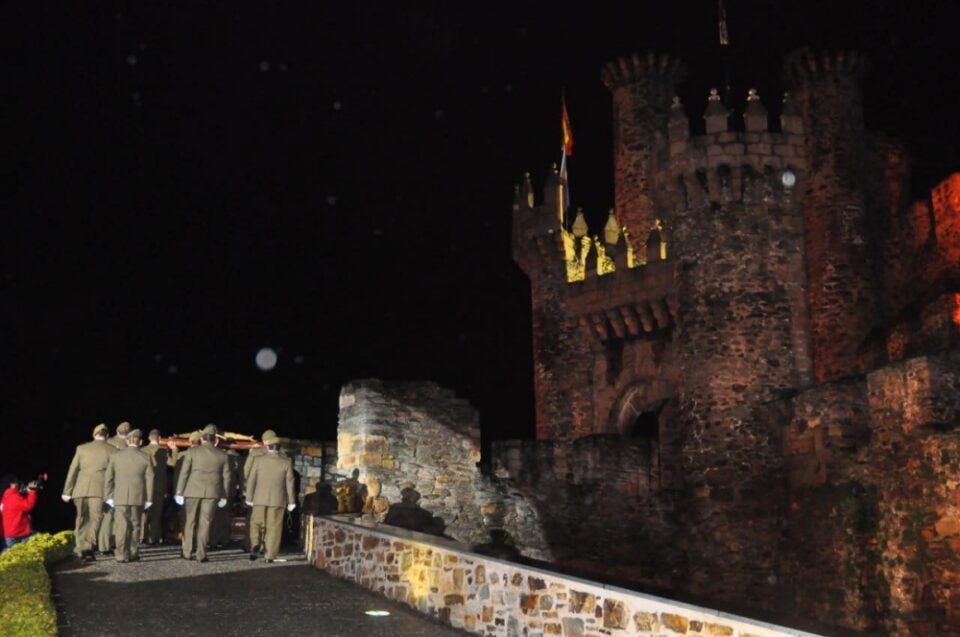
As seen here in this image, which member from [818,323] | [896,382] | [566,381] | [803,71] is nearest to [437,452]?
[896,382]

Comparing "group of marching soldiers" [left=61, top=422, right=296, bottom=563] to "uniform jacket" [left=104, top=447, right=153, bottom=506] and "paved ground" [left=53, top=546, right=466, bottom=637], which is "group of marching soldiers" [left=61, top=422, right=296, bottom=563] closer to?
"uniform jacket" [left=104, top=447, right=153, bottom=506]

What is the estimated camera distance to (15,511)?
1387 centimetres

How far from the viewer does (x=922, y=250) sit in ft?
88.9

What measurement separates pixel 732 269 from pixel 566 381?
23.4 ft

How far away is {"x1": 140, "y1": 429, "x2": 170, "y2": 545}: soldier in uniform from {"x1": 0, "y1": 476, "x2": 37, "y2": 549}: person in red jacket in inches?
51.5

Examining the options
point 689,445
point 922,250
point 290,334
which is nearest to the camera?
point 689,445

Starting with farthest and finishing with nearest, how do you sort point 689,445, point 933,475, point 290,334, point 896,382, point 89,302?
point 290,334 → point 89,302 → point 689,445 → point 896,382 → point 933,475

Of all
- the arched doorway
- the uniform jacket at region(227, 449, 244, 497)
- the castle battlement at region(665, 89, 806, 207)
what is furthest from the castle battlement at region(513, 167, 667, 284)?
the uniform jacket at region(227, 449, 244, 497)

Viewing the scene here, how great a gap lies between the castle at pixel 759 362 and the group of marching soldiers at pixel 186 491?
253 inches

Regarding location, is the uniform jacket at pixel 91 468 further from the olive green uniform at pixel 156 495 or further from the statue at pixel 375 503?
the statue at pixel 375 503

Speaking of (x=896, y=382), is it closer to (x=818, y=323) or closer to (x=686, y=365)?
(x=686, y=365)

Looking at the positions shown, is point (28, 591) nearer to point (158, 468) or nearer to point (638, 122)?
point (158, 468)

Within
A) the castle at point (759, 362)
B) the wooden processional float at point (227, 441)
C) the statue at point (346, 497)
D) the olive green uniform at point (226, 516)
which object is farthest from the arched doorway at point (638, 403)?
the olive green uniform at point (226, 516)

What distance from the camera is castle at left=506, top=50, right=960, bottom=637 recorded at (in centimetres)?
1758
